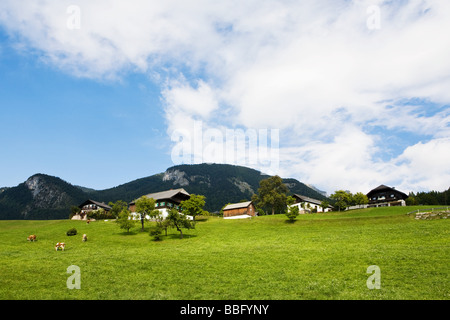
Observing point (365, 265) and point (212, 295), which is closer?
point (212, 295)

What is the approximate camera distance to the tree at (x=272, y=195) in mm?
104875

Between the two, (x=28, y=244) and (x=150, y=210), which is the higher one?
(x=150, y=210)

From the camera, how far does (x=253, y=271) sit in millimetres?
27078

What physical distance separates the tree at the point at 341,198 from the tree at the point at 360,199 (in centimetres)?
297

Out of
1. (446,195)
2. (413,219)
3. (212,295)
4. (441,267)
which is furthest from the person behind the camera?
(446,195)

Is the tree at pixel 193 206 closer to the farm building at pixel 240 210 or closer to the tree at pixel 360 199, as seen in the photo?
the farm building at pixel 240 210

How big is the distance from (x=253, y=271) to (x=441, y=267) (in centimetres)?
1714

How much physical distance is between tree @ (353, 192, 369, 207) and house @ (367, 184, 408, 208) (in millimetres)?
3282

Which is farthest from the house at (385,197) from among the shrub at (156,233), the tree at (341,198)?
the shrub at (156,233)

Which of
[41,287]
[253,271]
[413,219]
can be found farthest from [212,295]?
[413,219]

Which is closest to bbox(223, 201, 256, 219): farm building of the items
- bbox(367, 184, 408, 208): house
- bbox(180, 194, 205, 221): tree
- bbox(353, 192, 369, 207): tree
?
bbox(180, 194, 205, 221): tree

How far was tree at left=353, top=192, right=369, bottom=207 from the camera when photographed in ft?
346
